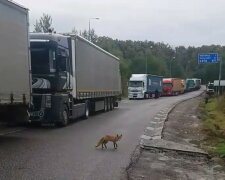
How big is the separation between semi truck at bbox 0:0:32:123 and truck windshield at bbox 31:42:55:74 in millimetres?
3887

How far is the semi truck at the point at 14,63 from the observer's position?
44.8ft

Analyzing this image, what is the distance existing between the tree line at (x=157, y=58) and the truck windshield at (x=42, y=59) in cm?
4047

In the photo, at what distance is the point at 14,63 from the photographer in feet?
47.6

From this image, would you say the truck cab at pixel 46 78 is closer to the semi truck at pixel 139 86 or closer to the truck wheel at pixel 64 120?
the truck wheel at pixel 64 120

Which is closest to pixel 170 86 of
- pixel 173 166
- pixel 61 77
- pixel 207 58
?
pixel 207 58

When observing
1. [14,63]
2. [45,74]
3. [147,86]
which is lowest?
[147,86]

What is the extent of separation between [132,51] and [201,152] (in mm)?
124759

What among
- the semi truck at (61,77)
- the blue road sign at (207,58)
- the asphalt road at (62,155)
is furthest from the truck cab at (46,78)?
the blue road sign at (207,58)

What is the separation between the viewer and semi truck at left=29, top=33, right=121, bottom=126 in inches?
770

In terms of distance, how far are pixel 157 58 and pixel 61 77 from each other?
116 metres

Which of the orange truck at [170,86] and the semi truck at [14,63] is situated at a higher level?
the semi truck at [14,63]

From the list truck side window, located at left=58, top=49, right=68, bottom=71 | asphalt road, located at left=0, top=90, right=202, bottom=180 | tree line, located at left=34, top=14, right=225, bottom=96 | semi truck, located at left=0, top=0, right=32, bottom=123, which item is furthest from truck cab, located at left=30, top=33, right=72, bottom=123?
tree line, located at left=34, top=14, right=225, bottom=96

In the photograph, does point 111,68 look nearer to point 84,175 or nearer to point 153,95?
point 84,175

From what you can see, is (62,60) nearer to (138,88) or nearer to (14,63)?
(14,63)
